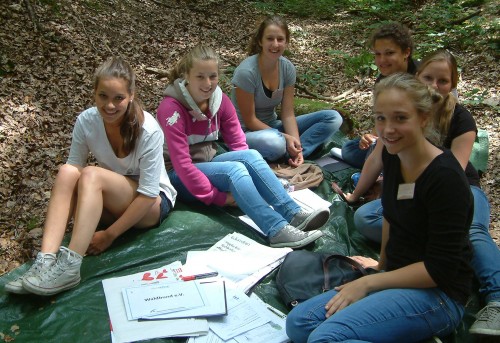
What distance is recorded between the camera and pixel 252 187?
114 inches

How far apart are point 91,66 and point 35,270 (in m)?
3.59

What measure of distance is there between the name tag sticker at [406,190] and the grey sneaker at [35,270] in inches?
68.6

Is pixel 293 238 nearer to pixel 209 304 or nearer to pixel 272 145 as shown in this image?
pixel 209 304

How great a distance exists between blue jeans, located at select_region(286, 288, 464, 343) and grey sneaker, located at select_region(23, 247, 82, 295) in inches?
50.4

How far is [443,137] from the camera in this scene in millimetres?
2594

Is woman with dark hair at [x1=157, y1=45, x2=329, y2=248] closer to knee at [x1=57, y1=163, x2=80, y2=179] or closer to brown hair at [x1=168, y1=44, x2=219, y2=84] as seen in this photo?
brown hair at [x1=168, y1=44, x2=219, y2=84]

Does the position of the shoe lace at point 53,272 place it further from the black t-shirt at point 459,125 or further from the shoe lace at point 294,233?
the black t-shirt at point 459,125

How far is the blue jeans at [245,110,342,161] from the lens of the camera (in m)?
3.69

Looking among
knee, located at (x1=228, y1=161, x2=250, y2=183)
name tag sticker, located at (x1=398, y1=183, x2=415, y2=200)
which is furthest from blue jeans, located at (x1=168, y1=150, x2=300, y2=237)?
name tag sticker, located at (x1=398, y1=183, x2=415, y2=200)

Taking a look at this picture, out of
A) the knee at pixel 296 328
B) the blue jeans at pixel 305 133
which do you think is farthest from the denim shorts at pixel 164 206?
the knee at pixel 296 328

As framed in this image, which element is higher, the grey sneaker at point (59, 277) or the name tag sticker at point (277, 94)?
the name tag sticker at point (277, 94)

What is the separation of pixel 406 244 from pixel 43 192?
2.76 meters

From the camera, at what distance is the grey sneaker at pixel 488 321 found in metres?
2.03

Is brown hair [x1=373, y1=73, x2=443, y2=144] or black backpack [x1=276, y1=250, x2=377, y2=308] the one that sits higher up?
brown hair [x1=373, y1=73, x2=443, y2=144]
